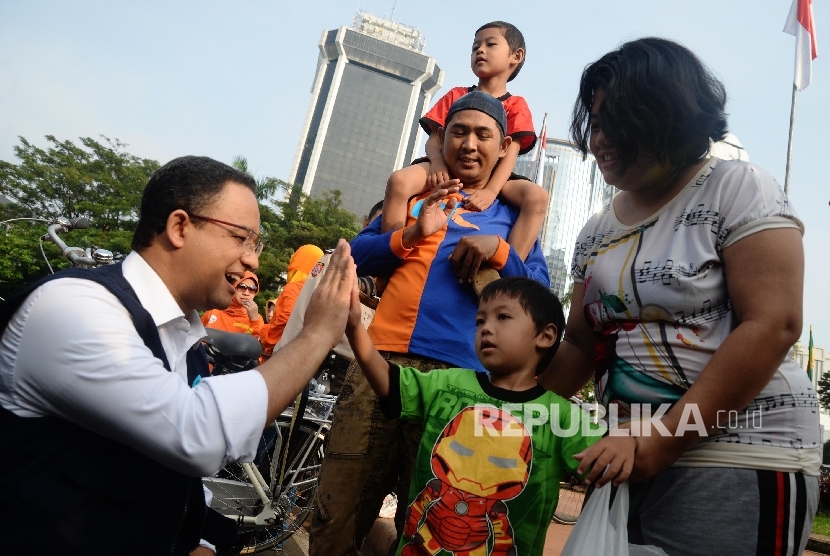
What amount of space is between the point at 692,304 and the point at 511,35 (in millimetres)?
2474

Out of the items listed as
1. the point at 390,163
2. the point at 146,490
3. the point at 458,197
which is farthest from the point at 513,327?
the point at 390,163

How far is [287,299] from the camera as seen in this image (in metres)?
5.23

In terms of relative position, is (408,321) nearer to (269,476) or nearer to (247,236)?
(247,236)

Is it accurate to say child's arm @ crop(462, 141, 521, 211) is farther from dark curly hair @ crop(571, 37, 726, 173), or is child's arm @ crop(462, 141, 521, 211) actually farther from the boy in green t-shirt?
dark curly hair @ crop(571, 37, 726, 173)

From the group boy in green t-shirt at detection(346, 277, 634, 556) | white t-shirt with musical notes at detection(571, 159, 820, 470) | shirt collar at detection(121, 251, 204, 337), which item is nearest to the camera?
white t-shirt with musical notes at detection(571, 159, 820, 470)

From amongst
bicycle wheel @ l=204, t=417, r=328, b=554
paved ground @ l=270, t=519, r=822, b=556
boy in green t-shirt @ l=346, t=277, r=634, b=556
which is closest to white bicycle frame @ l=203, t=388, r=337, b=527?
bicycle wheel @ l=204, t=417, r=328, b=554

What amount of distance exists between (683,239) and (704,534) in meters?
0.69

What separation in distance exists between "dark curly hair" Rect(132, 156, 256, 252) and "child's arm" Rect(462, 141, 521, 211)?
1.08 m

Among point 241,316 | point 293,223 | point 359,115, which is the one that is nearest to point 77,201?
point 293,223

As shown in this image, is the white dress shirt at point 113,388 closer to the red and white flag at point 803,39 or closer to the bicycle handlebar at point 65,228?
the bicycle handlebar at point 65,228

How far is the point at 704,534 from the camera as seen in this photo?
142 centimetres

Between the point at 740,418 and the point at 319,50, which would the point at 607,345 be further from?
the point at 319,50

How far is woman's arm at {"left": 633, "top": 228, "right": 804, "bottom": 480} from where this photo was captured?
1.38m

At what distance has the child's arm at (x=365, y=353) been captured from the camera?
1.93 metres
